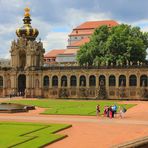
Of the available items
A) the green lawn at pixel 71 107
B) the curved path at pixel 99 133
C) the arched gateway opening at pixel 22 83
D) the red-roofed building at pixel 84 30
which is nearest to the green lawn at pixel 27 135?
the curved path at pixel 99 133

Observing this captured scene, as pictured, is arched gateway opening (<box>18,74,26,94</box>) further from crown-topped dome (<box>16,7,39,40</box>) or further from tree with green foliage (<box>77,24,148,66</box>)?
tree with green foliage (<box>77,24,148,66</box>)

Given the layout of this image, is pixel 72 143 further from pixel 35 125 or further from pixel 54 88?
pixel 54 88

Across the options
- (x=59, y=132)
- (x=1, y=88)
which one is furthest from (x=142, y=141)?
(x=1, y=88)

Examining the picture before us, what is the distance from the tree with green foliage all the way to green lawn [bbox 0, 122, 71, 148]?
56.4m

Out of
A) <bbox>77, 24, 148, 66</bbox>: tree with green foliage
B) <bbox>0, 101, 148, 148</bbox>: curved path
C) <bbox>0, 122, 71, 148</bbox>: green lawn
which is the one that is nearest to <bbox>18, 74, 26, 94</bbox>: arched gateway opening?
<bbox>77, 24, 148, 66</bbox>: tree with green foliage

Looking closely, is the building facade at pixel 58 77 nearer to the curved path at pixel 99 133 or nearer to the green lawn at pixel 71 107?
the green lawn at pixel 71 107

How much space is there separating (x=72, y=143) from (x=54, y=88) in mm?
57928

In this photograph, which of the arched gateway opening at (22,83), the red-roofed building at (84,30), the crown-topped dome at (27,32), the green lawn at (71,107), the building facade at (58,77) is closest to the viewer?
the green lawn at (71,107)

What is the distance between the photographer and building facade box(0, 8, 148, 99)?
250 feet

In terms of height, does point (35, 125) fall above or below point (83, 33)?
below

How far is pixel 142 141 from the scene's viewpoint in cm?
2325

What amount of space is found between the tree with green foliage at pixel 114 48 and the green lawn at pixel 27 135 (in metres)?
56.4

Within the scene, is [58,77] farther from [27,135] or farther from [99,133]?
[27,135]

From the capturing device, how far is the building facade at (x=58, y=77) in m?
76.1
